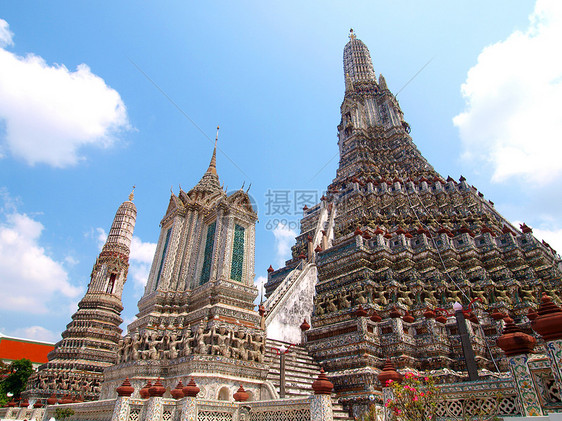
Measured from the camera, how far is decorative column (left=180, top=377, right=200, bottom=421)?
762cm

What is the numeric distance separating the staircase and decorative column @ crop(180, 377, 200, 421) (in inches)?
153

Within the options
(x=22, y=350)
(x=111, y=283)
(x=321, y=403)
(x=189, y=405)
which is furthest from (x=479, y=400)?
(x=22, y=350)

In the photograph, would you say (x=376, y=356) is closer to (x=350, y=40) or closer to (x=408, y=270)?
(x=408, y=270)

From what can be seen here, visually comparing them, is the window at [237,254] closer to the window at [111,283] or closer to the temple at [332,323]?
the temple at [332,323]

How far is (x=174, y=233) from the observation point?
1491cm

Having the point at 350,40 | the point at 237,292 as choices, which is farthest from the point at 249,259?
the point at 350,40

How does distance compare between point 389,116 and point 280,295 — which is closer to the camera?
point 280,295

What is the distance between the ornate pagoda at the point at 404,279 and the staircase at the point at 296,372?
518mm

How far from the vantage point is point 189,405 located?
7.73 meters

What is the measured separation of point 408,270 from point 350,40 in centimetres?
4426

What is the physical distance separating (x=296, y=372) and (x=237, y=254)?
473cm

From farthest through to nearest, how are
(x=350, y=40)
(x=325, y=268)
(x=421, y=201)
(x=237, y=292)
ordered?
(x=350, y=40), (x=421, y=201), (x=325, y=268), (x=237, y=292)

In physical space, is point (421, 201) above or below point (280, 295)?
above

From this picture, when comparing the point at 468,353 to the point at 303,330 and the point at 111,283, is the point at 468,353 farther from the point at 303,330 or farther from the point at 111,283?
the point at 111,283
